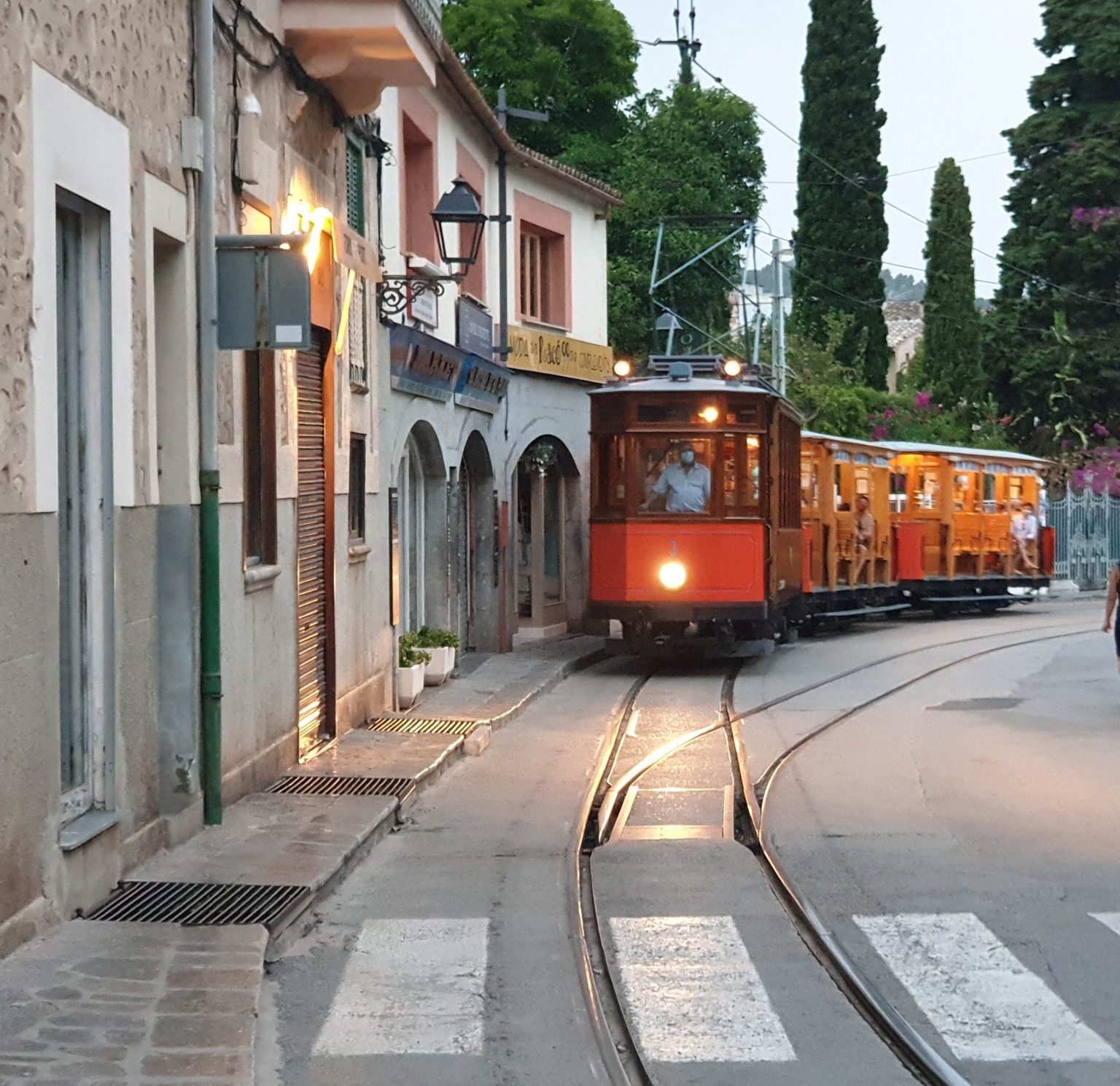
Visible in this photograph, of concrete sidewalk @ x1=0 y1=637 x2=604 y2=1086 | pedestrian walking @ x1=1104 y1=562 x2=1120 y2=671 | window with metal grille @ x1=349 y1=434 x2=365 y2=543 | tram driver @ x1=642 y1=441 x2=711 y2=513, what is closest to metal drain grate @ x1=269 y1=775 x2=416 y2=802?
concrete sidewalk @ x1=0 y1=637 x2=604 y2=1086

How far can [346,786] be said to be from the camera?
37.2 feet

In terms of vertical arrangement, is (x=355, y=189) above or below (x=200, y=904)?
above

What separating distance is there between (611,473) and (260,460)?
28.4 ft

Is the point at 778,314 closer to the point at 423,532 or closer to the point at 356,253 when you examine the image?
the point at 423,532

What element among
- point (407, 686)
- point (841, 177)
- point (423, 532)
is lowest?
point (407, 686)

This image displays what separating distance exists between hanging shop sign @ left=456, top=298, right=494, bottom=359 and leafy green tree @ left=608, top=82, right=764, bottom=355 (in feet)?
51.9

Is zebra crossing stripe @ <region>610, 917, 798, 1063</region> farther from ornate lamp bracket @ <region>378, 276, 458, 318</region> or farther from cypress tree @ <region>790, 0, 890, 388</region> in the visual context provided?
cypress tree @ <region>790, 0, 890, 388</region>

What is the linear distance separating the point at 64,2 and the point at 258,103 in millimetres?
3515

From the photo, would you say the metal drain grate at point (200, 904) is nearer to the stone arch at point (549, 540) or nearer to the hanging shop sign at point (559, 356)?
the hanging shop sign at point (559, 356)

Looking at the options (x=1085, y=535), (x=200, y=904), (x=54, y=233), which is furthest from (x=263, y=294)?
(x=1085, y=535)

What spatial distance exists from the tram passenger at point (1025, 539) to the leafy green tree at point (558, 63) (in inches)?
464

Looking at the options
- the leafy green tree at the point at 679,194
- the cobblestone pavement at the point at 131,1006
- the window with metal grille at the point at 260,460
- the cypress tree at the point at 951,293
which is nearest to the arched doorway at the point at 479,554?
the window with metal grille at the point at 260,460

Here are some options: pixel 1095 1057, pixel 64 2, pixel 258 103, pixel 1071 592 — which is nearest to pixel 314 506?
pixel 258 103

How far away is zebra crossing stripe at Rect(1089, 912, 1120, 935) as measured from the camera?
7.82 m
